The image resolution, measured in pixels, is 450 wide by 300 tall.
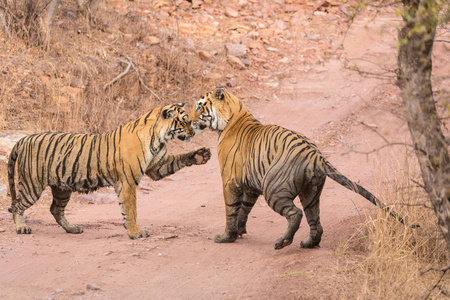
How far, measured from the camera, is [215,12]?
1753cm

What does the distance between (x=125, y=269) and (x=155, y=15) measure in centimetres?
1172

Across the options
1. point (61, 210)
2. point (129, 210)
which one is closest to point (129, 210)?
point (129, 210)

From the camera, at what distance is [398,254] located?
5082 mm

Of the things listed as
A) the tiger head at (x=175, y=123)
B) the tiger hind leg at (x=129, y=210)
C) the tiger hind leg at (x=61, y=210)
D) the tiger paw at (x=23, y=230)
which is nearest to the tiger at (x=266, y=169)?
the tiger head at (x=175, y=123)

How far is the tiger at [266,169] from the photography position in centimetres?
575

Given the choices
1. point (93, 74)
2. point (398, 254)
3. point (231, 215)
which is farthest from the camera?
point (93, 74)

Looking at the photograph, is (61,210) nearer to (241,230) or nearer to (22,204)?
(22,204)

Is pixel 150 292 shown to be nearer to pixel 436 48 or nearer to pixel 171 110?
pixel 171 110

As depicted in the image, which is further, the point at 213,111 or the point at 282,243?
the point at 213,111

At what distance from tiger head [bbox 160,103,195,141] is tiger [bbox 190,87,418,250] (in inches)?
4.0

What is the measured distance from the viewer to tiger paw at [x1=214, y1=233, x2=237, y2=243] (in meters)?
6.53

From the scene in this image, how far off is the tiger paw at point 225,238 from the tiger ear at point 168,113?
148 cm

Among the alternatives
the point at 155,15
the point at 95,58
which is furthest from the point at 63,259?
the point at 155,15

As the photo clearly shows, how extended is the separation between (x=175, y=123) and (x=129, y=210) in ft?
3.73
